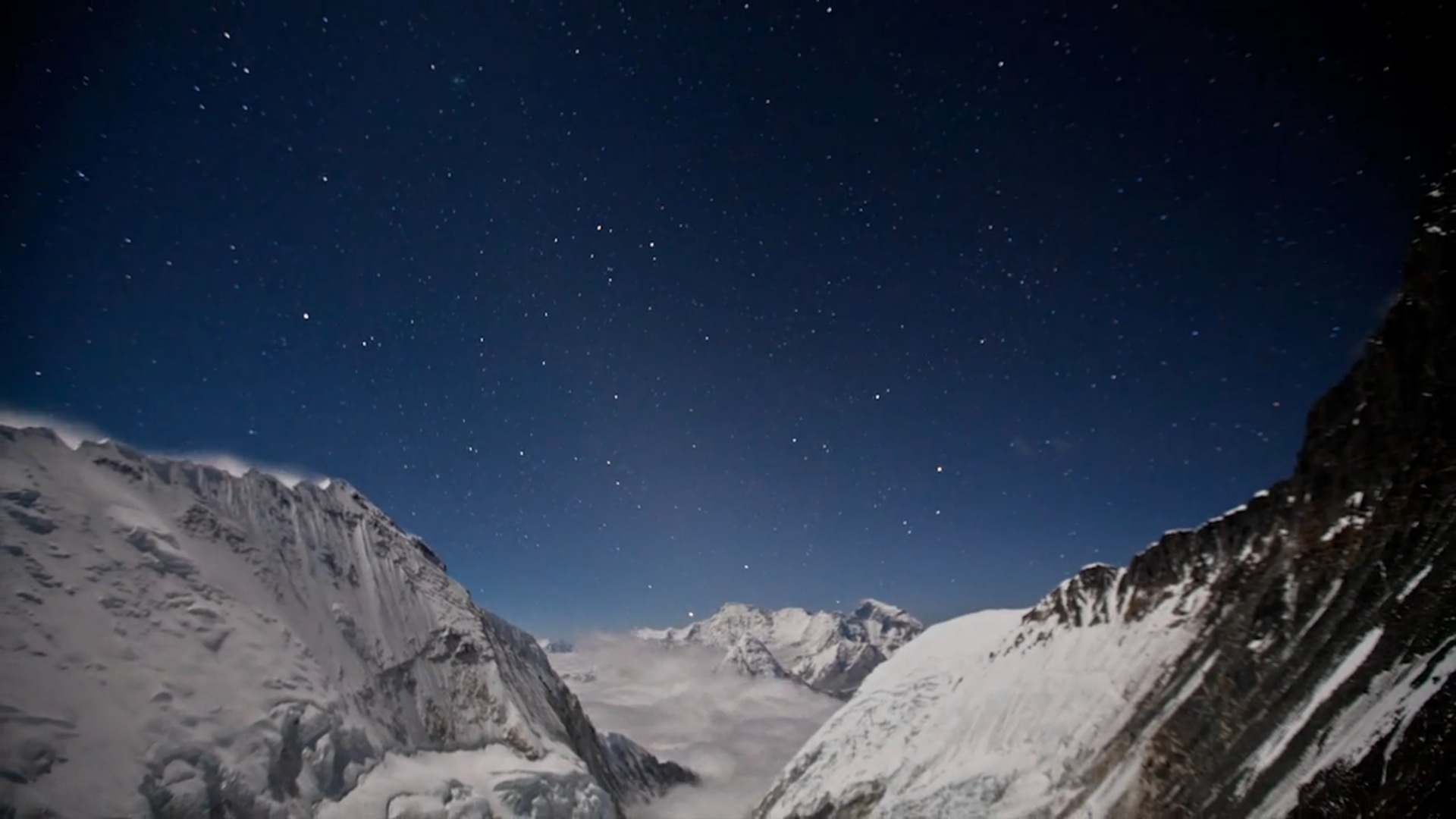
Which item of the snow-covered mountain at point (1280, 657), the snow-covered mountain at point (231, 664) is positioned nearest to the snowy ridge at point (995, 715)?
the snow-covered mountain at point (1280, 657)

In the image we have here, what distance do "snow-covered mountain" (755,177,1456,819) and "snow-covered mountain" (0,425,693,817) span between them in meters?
51.7

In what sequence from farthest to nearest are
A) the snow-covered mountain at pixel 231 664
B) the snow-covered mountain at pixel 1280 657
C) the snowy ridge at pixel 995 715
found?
the snowy ridge at pixel 995 715, the snow-covered mountain at pixel 231 664, the snow-covered mountain at pixel 1280 657

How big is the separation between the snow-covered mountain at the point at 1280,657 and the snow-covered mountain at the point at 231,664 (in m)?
51.7

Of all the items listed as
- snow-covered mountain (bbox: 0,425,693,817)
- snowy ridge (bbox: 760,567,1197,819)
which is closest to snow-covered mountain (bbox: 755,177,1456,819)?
snowy ridge (bbox: 760,567,1197,819)

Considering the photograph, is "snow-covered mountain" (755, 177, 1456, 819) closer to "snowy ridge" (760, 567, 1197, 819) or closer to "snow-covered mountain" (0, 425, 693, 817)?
"snowy ridge" (760, 567, 1197, 819)

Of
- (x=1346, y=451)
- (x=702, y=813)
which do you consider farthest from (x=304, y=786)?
(x=702, y=813)

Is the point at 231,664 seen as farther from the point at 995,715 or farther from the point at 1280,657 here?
the point at 1280,657

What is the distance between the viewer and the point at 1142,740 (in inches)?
1909

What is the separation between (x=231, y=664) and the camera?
56250mm

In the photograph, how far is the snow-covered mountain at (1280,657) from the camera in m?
29.8

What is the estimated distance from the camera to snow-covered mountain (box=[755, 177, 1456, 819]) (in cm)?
2976

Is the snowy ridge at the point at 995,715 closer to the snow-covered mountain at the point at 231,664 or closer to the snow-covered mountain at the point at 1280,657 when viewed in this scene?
the snow-covered mountain at the point at 1280,657

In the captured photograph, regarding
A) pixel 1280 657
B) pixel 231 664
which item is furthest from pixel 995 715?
pixel 231 664

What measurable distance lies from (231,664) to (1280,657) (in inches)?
3379
